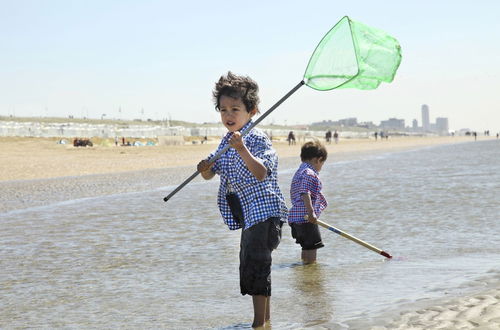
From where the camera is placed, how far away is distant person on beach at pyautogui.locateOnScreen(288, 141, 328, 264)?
20.3 feet

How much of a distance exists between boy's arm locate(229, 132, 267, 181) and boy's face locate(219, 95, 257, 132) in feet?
0.91

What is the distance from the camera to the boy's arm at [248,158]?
12.4 feet

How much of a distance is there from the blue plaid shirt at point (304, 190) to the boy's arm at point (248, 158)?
228 centimetres

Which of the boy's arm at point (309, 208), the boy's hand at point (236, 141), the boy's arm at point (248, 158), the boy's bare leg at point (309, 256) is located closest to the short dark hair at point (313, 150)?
the boy's arm at point (309, 208)

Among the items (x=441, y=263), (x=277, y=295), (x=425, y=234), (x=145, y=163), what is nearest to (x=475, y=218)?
(x=425, y=234)

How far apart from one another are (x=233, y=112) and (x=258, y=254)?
2.85ft

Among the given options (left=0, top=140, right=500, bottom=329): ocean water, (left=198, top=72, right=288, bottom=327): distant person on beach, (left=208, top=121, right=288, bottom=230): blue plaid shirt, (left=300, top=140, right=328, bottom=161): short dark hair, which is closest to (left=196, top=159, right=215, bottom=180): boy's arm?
(left=198, top=72, right=288, bottom=327): distant person on beach

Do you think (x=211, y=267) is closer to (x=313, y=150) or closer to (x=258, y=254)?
(x=313, y=150)

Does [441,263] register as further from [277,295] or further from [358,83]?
[358,83]

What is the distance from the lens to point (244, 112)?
4.11m

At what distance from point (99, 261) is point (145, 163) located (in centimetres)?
2471

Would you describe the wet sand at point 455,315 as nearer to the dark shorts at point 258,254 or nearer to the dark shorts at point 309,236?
the dark shorts at point 258,254

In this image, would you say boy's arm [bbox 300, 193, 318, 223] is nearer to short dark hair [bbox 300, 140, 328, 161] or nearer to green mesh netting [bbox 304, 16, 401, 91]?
short dark hair [bbox 300, 140, 328, 161]

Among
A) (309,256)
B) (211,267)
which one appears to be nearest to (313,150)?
(309,256)
